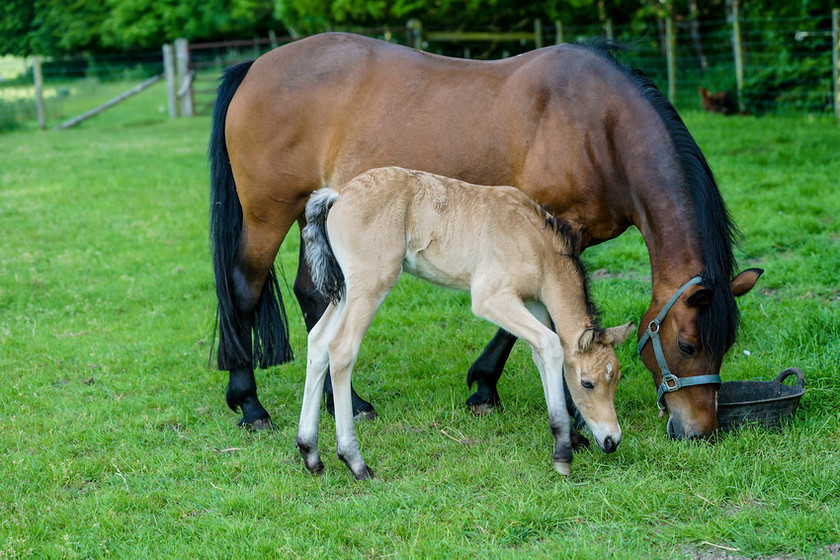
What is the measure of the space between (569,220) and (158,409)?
8.79 ft

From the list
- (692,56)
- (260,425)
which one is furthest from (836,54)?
(260,425)

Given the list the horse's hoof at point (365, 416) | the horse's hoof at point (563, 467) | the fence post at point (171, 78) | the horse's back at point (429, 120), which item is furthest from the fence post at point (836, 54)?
the fence post at point (171, 78)

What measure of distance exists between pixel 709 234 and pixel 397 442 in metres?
1.90

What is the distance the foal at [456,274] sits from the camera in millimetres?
4016

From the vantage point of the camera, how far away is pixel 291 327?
6.59 m

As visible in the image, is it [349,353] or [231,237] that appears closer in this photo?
[349,353]

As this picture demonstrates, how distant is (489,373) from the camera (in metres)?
4.91

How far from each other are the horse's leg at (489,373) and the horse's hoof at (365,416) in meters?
0.56

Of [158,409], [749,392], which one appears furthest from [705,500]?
[158,409]

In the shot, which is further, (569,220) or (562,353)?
(569,220)

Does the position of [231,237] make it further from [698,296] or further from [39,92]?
[39,92]

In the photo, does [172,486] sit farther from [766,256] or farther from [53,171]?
[53,171]

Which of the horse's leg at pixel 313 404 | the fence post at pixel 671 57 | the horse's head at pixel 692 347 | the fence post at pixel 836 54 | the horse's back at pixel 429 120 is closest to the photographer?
the horse's head at pixel 692 347

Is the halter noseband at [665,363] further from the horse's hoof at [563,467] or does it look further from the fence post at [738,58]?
the fence post at [738,58]
